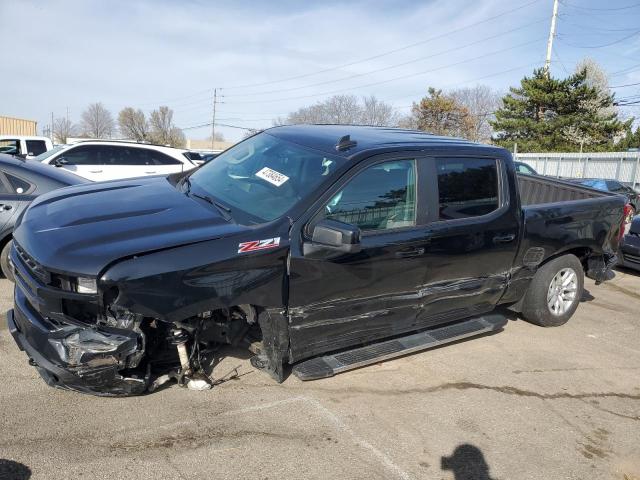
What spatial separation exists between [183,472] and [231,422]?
21.1 inches

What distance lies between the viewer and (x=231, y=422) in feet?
10.8

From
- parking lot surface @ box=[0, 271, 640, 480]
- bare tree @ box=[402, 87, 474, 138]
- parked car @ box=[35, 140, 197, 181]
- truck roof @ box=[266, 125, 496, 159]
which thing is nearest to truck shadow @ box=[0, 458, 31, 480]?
parking lot surface @ box=[0, 271, 640, 480]

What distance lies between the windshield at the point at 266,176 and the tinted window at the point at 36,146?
12.3 m

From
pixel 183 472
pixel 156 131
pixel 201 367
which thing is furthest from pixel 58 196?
pixel 156 131

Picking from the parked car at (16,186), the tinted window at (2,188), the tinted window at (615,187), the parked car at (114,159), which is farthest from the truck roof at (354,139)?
the tinted window at (615,187)

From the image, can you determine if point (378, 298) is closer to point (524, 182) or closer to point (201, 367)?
point (201, 367)

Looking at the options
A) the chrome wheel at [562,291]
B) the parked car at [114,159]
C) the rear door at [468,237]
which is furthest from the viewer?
the parked car at [114,159]

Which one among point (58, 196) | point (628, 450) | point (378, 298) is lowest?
point (628, 450)

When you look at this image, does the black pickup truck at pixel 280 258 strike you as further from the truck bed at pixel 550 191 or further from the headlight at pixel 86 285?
the truck bed at pixel 550 191

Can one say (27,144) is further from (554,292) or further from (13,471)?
(554,292)

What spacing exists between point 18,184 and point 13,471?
12.4 feet

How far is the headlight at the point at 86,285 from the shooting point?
9.37ft

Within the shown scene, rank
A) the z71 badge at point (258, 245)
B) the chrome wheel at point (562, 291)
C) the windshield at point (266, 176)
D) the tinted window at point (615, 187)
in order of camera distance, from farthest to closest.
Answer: the tinted window at point (615, 187) < the chrome wheel at point (562, 291) < the windshield at point (266, 176) < the z71 badge at point (258, 245)

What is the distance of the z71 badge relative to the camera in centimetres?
320
